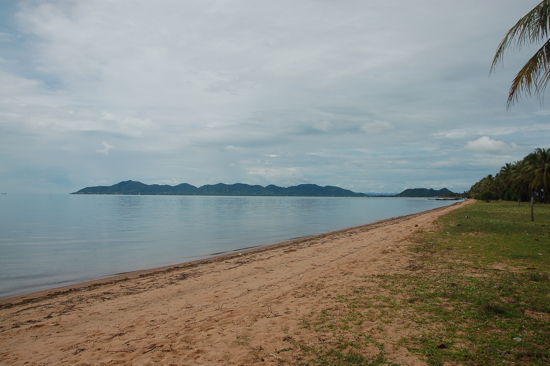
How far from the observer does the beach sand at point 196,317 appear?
200 inches

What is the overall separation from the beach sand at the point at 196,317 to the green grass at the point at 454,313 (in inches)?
9.1

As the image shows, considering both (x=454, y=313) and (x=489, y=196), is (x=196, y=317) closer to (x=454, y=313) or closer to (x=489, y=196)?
(x=454, y=313)

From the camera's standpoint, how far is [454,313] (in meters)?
6.01

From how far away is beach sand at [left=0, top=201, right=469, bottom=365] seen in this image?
507cm

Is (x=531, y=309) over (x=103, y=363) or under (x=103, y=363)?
over

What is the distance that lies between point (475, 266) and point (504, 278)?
58.7 inches

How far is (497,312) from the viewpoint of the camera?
592 centimetres

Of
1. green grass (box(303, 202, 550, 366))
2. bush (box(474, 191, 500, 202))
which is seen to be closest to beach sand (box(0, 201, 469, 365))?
green grass (box(303, 202, 550, 366))

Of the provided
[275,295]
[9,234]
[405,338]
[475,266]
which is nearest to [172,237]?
[9,234]

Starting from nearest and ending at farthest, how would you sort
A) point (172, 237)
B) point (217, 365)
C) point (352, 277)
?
point (217, 365)
point (352, 277)
point (172, 237)

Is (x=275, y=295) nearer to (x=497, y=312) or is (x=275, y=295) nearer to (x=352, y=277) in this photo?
(x=352, y=277)

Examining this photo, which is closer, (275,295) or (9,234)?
(275,295)

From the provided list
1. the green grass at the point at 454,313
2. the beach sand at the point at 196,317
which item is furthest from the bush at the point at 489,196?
the beach sand at the point at 196,317

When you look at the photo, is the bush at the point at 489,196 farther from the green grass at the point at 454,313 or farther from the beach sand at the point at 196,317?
the beach sand at the point at 196,317
